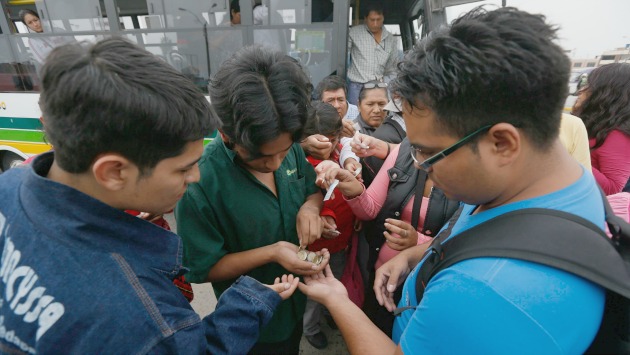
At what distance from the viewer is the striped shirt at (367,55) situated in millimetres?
4627

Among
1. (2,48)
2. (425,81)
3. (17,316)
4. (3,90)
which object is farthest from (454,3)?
(3,90)

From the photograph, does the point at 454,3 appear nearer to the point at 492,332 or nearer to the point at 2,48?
the point at 492,332

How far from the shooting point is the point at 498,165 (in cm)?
85

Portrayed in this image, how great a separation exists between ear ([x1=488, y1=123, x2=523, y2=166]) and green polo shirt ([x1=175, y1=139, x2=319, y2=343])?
2.88 feet

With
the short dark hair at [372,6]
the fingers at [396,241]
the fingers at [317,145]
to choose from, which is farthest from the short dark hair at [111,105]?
the short dark hair at [372,6]

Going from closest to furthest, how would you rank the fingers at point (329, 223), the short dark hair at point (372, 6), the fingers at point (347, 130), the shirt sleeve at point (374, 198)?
the fingers at point (329, 223)
the shirt sleeve at point (374, 198)
the fingers at point (347, 130)
the short dark hair at point (372, 6)

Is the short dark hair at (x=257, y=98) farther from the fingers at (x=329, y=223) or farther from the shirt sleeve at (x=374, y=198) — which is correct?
the shirt sleeve at (x=374, y=198)

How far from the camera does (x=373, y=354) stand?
1.04 metres

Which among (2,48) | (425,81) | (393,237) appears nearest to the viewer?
(425,81)

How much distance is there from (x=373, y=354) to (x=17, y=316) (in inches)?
37.6

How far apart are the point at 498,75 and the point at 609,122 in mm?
2262

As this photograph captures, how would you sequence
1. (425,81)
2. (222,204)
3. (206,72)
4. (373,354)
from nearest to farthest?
(425,81)
(373,354)
(222,204)
(206,72)

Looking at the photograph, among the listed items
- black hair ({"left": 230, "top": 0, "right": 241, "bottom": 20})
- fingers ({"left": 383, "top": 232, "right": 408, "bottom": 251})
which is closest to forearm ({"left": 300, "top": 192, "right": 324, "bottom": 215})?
fingers ({"left": 383, "top": 232, "right": 408, "bottom": 251})

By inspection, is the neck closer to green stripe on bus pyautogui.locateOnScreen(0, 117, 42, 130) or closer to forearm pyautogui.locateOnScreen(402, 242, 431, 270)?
forearm pyautogui.locateOnScreen(402, 242, 431, 270)
